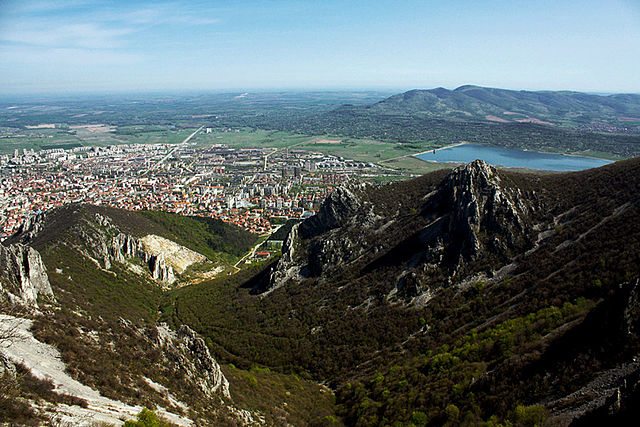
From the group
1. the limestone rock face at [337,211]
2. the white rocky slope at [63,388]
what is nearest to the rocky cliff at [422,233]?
the limestone rock face at [337,211]

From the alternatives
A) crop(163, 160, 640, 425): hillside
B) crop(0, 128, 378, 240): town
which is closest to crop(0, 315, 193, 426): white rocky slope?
crop(163, 160, 640, 425): hillside

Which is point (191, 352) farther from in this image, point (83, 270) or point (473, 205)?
point (83, 270)

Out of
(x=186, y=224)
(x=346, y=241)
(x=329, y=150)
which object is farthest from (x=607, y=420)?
(x=329, y=150)

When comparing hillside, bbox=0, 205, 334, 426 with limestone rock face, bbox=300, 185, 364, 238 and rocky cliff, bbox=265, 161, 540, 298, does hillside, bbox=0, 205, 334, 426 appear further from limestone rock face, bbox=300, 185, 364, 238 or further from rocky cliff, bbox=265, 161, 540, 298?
limestone rock face, bbox=300, 185, 364, 238

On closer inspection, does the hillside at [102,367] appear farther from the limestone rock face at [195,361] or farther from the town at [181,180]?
the town at [181,180]

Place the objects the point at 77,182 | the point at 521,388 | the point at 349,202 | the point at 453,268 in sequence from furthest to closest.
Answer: the point at 77,182
the point at 349,202
the point at 453,268
the point at 521,388

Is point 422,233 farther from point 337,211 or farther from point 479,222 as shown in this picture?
point 337,211

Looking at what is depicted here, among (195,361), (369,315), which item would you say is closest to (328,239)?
(369,315)

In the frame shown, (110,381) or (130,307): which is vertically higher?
(110,381)
